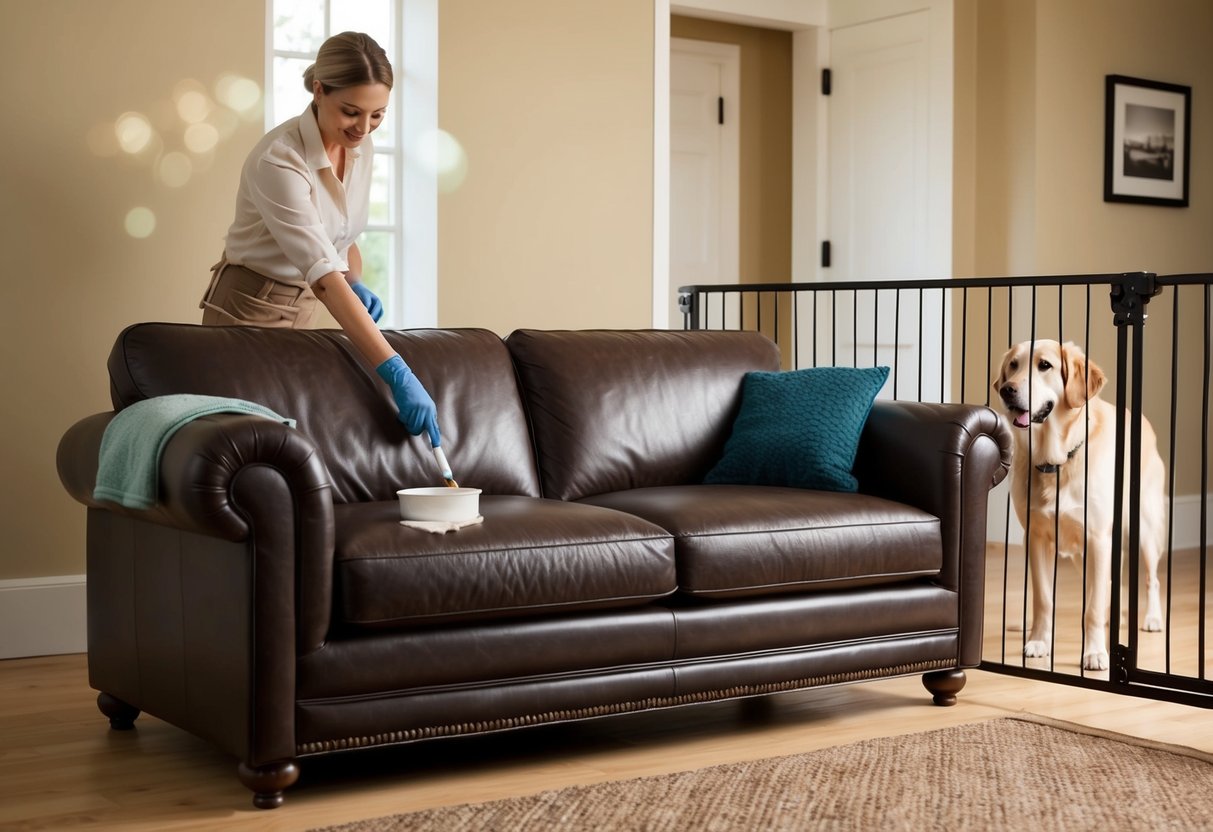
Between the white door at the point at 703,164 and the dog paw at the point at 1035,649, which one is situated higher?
the white door at the point at 703,164

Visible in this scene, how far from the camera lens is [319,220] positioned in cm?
316

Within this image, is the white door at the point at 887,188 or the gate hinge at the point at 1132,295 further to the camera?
the white door at the point at 887,188

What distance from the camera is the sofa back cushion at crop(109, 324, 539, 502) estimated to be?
9.34 ft

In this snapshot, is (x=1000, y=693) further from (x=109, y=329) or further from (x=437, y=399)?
(x=109, y=329)

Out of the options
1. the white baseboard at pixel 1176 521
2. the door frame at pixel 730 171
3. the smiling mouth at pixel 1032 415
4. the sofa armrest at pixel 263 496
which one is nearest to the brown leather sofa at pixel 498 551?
the sofa armrest at pixel 263 496

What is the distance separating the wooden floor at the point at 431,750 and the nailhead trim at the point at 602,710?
0.34 ft

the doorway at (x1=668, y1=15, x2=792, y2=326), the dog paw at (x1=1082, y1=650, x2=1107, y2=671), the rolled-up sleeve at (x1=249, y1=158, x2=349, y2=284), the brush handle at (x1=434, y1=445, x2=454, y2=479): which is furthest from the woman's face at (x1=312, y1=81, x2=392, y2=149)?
the doorway at (x1=668, y1=15, x2=792, y2=326)

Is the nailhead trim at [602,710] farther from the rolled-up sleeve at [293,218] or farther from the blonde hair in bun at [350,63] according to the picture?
the blonde hair in bun at [350,63]

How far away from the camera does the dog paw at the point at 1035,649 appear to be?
3705 millimetres

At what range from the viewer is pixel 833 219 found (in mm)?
6367

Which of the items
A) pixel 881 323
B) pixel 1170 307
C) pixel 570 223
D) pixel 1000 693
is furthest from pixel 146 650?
pixel 1170 307

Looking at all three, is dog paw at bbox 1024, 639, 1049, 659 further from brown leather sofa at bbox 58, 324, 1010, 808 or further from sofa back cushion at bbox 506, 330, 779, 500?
sofa back cushion at bbox 506, 330, 779, 500

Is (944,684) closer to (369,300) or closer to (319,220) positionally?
(369,300)

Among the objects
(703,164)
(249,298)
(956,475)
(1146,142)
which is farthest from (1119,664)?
(703,164)
